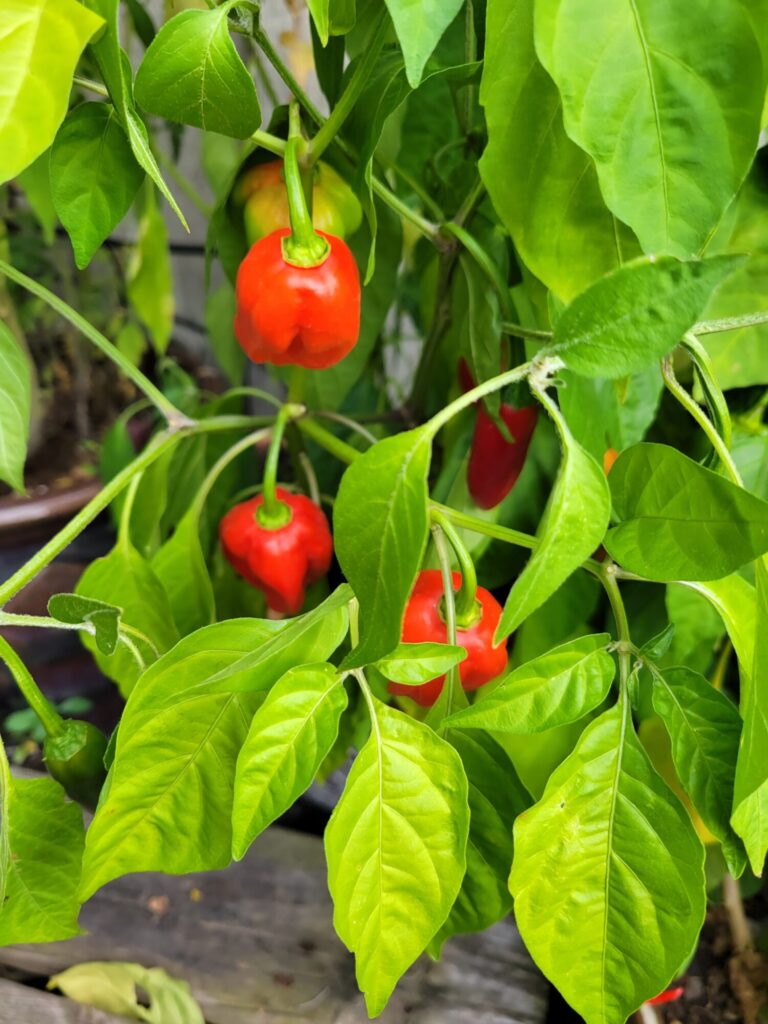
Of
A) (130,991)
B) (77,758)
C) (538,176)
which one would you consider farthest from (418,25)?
(130,991)

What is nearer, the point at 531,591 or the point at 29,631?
the point at 531,591

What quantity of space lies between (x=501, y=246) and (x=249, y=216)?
124 millimetres

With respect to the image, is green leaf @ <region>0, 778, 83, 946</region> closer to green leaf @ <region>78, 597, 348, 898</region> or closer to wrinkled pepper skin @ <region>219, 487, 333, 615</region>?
green leaf @ <region>78, 597, 348, 898</region>

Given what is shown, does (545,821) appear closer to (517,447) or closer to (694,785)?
(694,785)

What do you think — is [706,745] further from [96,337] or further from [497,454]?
[96,337]

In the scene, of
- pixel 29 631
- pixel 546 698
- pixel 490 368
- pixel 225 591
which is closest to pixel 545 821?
pixel 546 698

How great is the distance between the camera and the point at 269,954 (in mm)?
589

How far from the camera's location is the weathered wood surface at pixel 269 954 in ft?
1.82

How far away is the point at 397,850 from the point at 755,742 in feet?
0.41

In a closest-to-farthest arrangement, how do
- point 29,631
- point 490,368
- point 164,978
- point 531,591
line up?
point 531,591, point 490,368, point 164,978, point 29,631

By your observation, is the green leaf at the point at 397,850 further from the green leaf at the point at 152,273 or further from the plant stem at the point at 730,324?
the green leaf at the point at 152,273

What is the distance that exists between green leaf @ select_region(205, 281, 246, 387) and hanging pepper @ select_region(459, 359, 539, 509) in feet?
0.68

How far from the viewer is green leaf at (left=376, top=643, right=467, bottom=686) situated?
286mm

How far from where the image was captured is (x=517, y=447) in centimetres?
45
